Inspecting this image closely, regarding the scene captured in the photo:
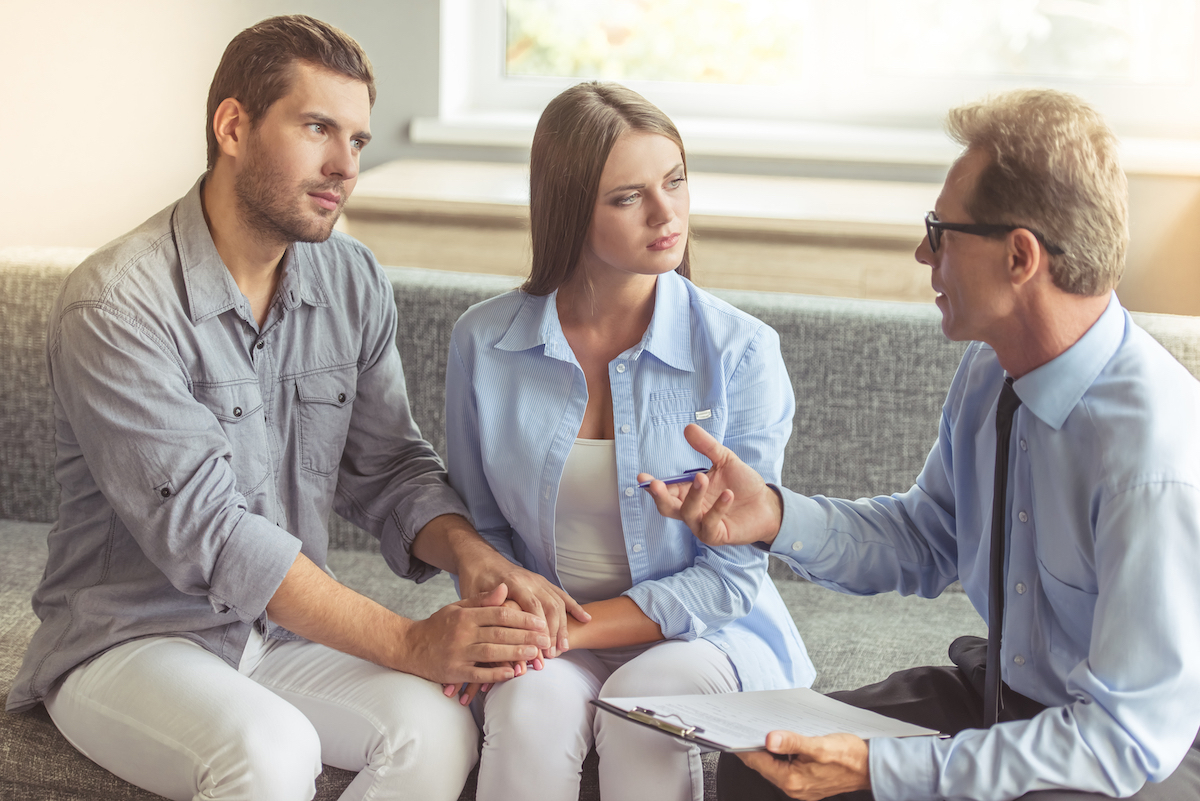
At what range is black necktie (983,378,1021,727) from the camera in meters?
1.09

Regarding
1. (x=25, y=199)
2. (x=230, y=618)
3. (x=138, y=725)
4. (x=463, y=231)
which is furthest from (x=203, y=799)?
(x=25, y=199)

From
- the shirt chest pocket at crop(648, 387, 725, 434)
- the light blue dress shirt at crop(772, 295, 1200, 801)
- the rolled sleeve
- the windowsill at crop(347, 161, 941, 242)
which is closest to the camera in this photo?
the light blue dress shirt at crop(772, 295, 1200, 801)

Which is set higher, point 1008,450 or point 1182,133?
point 1182,133

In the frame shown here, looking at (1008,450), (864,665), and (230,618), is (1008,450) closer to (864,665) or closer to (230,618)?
(864,665)

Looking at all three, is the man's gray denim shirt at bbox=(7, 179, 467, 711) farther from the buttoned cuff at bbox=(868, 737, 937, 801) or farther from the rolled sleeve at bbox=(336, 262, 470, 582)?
the buttoned cuff at bbox=(868, 737, 937, 801)

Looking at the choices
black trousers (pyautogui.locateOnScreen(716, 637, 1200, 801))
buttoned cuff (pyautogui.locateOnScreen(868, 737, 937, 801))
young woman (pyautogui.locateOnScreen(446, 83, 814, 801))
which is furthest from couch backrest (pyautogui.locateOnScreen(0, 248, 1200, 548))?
buttoned cuff (pyautogui.locateOnScreen(868, 737, 937, 801))

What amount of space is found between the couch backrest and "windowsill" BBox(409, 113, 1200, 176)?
0.66m

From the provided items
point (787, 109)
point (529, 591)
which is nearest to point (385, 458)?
point (529, 591)

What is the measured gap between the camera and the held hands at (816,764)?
38.6 inches

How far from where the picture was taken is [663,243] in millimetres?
1294

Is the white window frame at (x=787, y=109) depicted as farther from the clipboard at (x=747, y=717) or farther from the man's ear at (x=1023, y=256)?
the clipboard at (x=747, y=717)

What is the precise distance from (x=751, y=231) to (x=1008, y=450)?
1.01 meters

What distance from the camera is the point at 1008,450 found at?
1098mm

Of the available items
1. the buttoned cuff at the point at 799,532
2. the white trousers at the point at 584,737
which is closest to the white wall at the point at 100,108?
the white trousers at the point at 584,737
